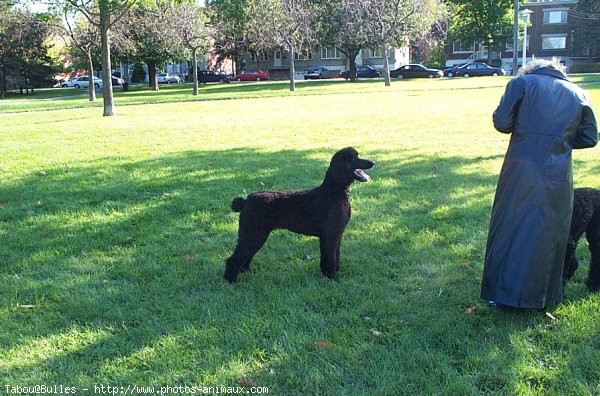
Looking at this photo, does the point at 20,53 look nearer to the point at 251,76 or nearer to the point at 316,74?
the point at 251,76

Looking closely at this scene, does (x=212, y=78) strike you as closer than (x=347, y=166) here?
No

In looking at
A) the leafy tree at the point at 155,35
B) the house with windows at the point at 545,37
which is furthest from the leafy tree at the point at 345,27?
the house with windows at the point at 545,37

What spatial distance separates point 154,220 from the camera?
21.1ft

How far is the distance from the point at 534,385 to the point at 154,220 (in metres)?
4.61

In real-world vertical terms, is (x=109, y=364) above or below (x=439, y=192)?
below

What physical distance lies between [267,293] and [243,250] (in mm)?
416

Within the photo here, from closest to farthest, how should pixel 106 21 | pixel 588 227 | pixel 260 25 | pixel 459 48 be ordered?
pixel 588 227
pixel 106 21
pixel 260 25
pixel 459 48

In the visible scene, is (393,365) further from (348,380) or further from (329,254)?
(329,254)

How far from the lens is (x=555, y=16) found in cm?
6191

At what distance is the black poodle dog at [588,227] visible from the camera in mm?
4102

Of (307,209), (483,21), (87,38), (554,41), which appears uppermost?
(483,21)

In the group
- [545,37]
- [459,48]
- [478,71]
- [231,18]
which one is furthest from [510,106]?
[545,37]

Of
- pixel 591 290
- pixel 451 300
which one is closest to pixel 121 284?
pixel 451 300

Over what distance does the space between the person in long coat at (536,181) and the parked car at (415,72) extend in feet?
163
